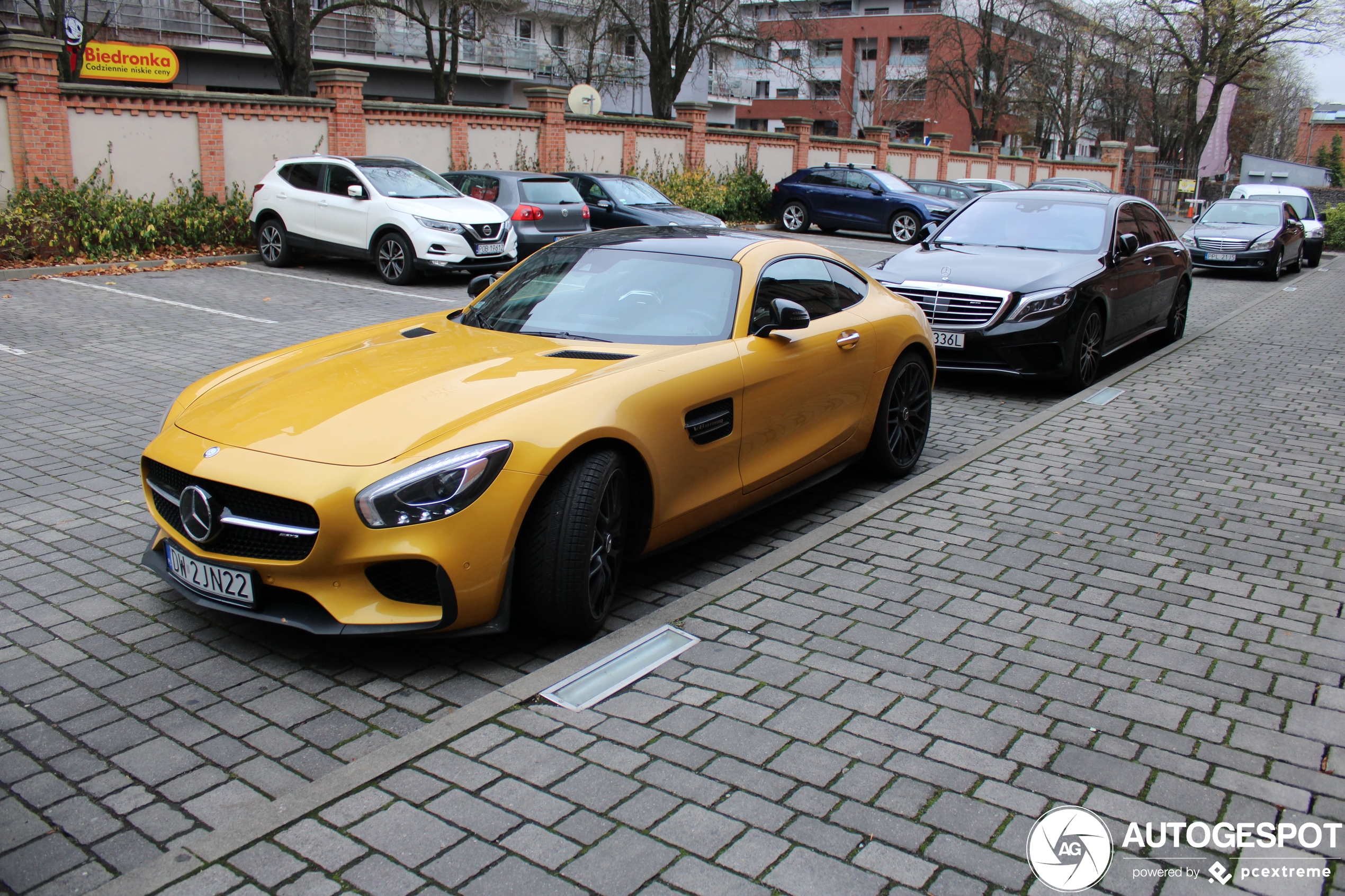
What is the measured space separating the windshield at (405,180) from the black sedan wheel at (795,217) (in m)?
12.3

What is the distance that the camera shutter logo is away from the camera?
2.68m

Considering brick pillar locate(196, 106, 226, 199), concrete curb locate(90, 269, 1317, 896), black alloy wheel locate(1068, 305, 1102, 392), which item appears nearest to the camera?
concrete curb locate(90, 269, 1317, 896)

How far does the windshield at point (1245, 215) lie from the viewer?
2092 centimetres

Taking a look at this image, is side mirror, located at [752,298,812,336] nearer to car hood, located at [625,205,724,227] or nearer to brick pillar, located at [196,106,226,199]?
car hood, located at [625,205,724,227]

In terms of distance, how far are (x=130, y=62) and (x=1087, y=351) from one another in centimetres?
3241

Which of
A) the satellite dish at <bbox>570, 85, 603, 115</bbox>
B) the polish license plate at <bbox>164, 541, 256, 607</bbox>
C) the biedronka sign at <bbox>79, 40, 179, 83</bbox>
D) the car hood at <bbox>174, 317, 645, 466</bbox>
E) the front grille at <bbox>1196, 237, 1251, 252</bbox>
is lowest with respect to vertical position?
the polish license plate at <bbox>164, 541, 256, 607</bbox>

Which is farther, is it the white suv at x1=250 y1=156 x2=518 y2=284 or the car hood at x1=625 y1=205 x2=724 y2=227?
the car hood at x1=625 y1=205 x2=724 y2=227

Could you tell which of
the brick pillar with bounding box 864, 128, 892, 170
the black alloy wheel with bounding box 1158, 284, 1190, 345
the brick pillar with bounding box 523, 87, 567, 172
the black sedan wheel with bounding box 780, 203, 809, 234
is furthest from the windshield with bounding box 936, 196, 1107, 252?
the brick pillar with bounding box 864, 128, 892, 170

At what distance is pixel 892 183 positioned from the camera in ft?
83.9

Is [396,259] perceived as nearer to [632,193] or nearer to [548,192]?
[548,192]

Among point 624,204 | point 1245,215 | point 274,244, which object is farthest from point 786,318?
point 1245,215

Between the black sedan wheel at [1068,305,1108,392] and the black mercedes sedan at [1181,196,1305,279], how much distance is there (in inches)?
462

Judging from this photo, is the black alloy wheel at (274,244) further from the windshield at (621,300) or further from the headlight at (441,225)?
the windshield at (621,300)

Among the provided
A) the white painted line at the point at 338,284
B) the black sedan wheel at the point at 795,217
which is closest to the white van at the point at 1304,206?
the black sedan wheel at the point at 795,217
